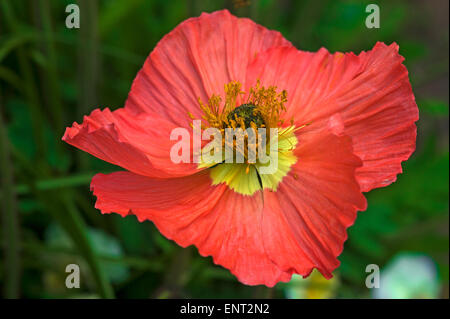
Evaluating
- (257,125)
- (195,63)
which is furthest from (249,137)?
(195,63)

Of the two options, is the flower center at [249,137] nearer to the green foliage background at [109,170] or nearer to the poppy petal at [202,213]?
the poppy petal at [202,213]

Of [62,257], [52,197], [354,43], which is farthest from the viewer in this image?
[354,43]

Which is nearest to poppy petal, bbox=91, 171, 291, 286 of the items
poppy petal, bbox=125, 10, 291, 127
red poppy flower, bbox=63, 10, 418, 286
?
red poppy flower, bbox=63, 10, 418, 286

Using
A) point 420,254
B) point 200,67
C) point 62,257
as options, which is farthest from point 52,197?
point 420,254

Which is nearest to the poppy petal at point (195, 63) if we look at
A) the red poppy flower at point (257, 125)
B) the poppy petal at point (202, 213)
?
the red poppy flower at point (257, 125)

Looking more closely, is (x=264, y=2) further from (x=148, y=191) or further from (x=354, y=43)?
(x=148, y=191)
